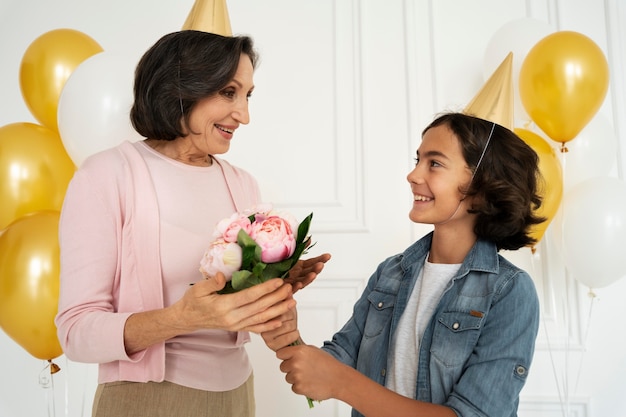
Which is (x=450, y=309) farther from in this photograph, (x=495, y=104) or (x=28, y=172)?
(x=28, y=172)

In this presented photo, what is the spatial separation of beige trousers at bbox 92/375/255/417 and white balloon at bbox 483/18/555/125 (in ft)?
5.20

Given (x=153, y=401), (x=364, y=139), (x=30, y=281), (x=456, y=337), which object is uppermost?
(x=364, y=139)

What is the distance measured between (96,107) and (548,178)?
1.56 m

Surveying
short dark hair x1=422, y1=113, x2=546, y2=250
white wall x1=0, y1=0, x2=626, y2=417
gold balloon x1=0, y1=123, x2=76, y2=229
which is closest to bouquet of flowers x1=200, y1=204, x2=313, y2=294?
short dark hair x1=422, y1=113, x2=546, y2=250

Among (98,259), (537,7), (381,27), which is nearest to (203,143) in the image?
(98,259)

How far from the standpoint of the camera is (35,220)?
180cm

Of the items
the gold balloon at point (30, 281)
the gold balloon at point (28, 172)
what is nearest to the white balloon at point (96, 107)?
the gold balloon at point (28, 172)

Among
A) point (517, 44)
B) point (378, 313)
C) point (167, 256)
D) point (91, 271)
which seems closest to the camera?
point (91, 271)

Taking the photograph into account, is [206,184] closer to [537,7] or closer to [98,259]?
[98,259]

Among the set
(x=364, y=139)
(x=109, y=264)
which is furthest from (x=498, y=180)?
(x=364, y=139)

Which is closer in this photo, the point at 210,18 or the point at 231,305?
the point at 231,305

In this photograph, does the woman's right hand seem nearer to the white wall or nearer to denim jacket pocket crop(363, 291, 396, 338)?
denim jacket pocket crop(363, 291, 396, 338)

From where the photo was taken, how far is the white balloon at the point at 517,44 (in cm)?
210

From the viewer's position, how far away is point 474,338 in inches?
47.3
